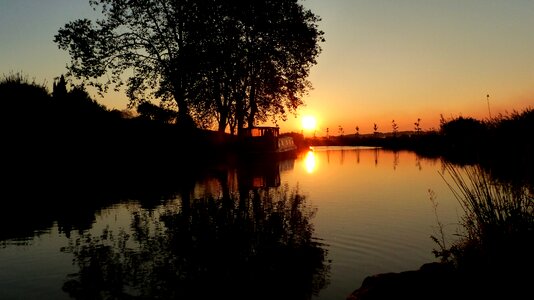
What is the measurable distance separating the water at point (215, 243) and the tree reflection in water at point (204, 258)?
3 cm

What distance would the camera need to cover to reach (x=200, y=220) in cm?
1333

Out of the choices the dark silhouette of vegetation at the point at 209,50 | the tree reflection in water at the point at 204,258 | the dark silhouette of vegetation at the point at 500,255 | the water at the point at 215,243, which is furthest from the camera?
the dark silhouette of vegetation at the point at 209,50

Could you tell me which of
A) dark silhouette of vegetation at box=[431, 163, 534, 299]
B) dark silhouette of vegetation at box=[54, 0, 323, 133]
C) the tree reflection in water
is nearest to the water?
the tree reflection in water

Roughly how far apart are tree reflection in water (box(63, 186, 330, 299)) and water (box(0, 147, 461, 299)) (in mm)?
26

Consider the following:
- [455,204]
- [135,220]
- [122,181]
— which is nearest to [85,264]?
[135,220]

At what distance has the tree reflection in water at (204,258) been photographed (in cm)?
742

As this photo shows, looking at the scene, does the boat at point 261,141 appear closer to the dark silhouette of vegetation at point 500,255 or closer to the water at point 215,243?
the water at point 215,243

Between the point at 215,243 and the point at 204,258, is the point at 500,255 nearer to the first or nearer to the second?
the point at 204,258

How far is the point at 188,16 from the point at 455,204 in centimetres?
2981

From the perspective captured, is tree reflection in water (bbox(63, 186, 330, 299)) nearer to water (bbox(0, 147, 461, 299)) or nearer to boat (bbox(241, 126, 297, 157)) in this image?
water (bbox(0, 147, 461, 299))

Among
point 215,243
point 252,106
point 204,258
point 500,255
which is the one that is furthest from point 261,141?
point 500,255

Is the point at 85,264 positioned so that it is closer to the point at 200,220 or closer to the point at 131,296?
the point at 131,296

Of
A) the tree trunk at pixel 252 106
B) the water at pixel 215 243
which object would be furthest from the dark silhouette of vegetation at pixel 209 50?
the water at pixel 215 243

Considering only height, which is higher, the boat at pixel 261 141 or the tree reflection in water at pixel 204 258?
the boat at pixel 261 141
